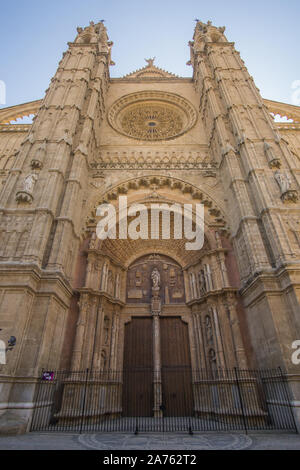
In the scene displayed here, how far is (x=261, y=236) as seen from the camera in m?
8.77

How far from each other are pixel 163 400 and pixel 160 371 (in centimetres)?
90

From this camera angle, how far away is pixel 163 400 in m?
8.93

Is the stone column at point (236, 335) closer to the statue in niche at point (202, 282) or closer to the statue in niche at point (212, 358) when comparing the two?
the statue in niche at point (212, 358)

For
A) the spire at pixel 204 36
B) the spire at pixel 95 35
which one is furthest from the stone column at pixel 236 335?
the spire at pixel 95 35

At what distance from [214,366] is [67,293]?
5608mm

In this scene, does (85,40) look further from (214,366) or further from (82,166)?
(214,366)

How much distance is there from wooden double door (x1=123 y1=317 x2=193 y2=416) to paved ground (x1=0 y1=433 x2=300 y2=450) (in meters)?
3.28

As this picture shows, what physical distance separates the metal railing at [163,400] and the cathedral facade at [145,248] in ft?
1.13

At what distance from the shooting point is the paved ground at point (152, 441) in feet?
15.2

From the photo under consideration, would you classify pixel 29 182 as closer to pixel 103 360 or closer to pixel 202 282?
pixel 103 360

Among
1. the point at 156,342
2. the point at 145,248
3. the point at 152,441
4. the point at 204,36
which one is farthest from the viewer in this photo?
the point at 204,36

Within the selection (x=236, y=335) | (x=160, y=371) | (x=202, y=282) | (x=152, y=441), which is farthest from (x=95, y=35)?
(x=152, y=441)

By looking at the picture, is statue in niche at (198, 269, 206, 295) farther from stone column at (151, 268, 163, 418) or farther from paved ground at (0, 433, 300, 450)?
paved ground at (0, 433, 300, 450)

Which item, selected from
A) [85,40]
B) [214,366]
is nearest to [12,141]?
[85,40]
